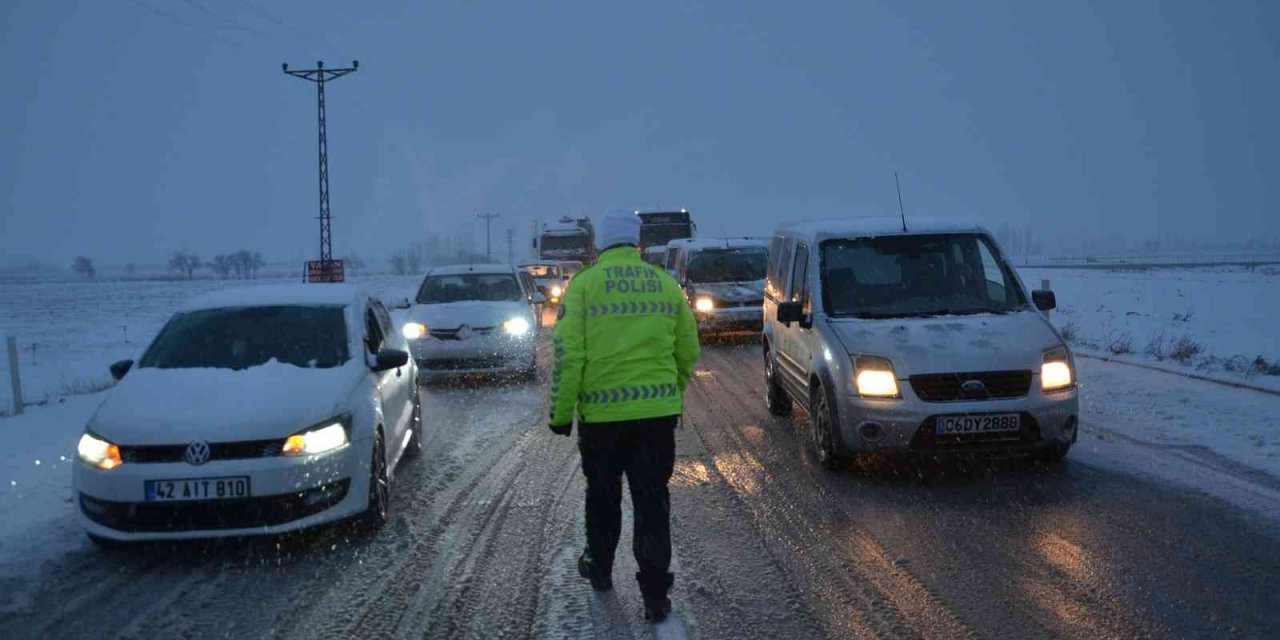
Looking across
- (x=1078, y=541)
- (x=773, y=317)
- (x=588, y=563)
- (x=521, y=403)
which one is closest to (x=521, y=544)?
(x=588, y=563)

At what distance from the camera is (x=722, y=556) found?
214 inches

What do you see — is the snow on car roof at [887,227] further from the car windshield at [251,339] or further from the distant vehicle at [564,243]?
the distant vehicle at [564,243]

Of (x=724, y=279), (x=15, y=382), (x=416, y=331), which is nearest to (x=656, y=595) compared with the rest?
(x=416, y=331)

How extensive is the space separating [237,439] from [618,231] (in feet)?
8.54

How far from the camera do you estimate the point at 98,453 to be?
222 inches

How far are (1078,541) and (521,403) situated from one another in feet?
23.2

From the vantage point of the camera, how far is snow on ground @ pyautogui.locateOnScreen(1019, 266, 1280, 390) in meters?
13.8

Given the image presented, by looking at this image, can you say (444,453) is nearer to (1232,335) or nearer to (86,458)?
(86,458)

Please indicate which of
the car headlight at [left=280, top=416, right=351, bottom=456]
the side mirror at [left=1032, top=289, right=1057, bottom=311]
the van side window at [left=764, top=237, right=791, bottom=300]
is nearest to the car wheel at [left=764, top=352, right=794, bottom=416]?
the van side window at [left=764, top=237, right=791, bottom=300]

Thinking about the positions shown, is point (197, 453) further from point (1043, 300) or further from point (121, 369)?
point (1043, 300)

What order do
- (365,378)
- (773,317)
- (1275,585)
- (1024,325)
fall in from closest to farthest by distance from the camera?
1. (1275,585)
2. (365,378)
3. (1024,325)
4. (773,317)

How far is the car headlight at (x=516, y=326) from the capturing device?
13.5 meters

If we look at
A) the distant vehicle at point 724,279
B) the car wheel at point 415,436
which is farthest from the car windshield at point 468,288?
the car wheel at point 415,436

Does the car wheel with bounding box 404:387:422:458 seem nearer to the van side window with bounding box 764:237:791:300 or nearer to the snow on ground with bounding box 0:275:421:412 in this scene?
the snow on ground with bounding box 0:275:421:412
